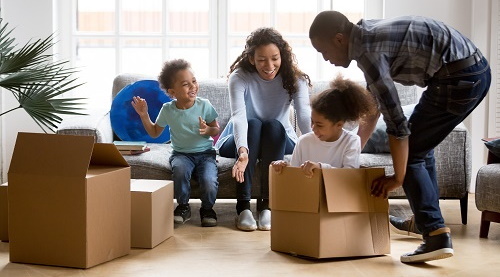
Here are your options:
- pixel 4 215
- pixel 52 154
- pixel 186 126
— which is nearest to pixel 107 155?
pixel 52 154

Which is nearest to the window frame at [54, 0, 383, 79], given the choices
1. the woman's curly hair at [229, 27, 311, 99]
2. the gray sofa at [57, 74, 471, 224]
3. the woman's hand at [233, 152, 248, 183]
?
the gray sofa at [57, 74, 471, 224]

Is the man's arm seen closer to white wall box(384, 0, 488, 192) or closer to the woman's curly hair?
the woman's curly hair

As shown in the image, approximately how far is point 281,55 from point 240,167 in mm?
606

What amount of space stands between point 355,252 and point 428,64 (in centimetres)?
78

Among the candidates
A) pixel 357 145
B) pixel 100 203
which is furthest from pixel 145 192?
pixel 357 145

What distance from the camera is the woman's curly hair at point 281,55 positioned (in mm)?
3930

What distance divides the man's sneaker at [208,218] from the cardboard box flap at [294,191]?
64cm

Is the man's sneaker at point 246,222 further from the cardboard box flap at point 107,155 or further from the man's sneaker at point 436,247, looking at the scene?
the man's sneaker at point 436,247

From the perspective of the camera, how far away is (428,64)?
3021mm

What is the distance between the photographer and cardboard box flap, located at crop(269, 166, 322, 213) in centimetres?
317

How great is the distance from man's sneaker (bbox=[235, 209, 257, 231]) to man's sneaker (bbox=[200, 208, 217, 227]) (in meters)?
0.11

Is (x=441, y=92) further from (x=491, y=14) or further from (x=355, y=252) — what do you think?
(x=491, y=14)

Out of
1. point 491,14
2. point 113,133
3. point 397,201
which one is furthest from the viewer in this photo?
point 491,14

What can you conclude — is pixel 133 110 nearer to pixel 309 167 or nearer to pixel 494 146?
pixel 309 167
